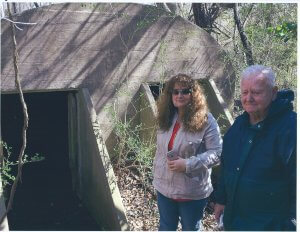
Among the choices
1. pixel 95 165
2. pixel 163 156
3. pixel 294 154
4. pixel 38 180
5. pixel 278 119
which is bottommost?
pixel 38 180

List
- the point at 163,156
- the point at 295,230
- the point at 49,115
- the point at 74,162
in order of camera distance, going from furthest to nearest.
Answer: the point at 49,115 → the point at 74,162 → the point at 163,156 → the point at 295,230

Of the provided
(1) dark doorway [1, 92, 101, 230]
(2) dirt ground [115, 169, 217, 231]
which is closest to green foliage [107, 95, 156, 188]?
(2) dirt ground [115, 169, 217, 231]

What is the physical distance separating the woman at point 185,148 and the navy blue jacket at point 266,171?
328 mm

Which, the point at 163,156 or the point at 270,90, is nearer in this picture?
the point at 270,90

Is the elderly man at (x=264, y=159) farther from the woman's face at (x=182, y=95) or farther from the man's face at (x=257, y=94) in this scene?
the woman's face at (x=182, y=95)

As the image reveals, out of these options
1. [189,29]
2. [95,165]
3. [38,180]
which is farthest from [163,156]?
[38,180]

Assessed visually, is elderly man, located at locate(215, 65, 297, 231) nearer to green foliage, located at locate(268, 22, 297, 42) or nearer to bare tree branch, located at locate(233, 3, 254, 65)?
green foliage, located at locate(268, 22, 297, 42)

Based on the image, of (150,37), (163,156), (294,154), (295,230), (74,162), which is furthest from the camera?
(74,162)

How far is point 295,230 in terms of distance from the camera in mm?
2377

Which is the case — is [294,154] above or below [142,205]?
above

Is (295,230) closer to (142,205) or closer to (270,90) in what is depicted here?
(270,90)

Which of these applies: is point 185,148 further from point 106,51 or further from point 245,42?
point 245,42

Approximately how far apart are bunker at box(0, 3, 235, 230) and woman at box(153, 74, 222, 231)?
119 cm

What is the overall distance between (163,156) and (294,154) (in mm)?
963
